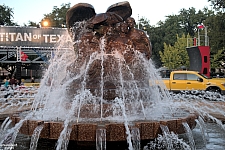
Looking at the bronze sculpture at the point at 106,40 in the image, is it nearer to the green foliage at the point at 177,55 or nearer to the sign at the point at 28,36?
the sign at the point at 28,36

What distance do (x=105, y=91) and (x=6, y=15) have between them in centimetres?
4120

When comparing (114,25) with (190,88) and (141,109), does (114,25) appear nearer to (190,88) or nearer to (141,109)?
(141,109)

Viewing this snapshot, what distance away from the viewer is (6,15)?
44.7 meters

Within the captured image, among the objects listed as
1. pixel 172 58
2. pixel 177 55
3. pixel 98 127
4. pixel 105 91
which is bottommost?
pixel 98 127

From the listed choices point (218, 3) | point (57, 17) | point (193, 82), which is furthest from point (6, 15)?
point (193, 82)

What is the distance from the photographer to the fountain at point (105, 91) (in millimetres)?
5574

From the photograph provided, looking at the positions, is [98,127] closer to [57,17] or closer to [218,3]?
[218,3]

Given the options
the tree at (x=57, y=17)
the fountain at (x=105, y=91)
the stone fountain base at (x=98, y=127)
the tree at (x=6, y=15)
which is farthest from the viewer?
the tree at (x=57, y=17)

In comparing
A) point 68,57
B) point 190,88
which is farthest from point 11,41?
point 68,57

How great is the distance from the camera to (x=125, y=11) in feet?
28.9

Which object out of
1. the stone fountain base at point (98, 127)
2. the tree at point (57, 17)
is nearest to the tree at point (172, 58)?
the tree at point (57, 17)

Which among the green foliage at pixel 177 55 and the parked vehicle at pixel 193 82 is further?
the green foliage at pixel 177 55

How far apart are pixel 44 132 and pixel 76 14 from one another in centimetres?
392

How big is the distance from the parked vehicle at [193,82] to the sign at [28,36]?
11.9 meters
